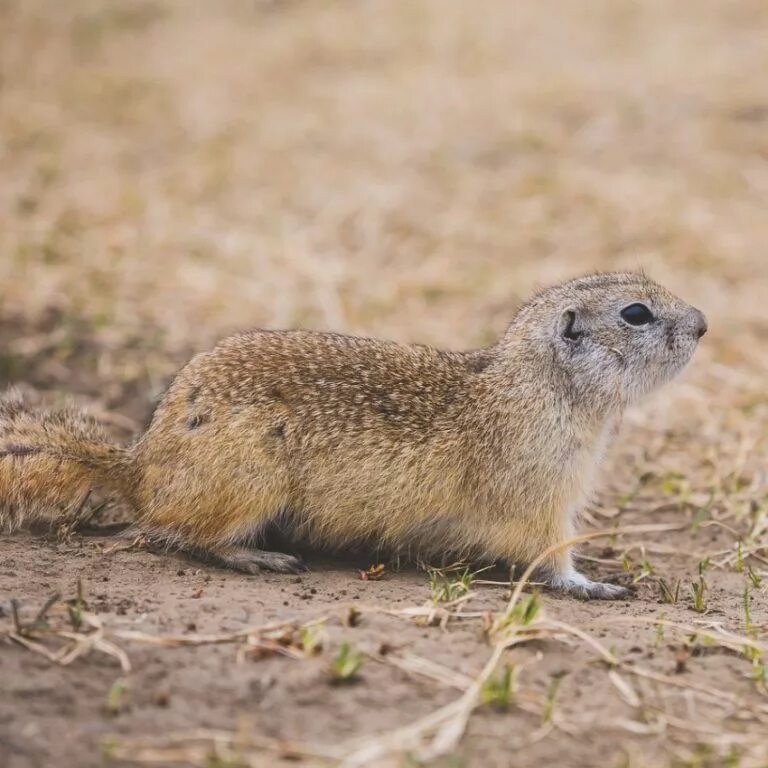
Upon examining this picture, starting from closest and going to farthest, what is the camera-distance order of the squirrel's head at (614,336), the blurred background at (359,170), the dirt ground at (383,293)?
the dirt ground at (383,293), the squirrel's head at (614,336), the blurred background at (359,170)

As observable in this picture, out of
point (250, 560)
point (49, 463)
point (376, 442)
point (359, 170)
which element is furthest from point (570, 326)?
point (359, 170)

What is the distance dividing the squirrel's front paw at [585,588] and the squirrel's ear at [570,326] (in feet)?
3.42

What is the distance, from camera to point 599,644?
3924 mm

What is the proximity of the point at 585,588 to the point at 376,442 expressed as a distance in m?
1.08

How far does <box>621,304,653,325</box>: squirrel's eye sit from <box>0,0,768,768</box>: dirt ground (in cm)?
111

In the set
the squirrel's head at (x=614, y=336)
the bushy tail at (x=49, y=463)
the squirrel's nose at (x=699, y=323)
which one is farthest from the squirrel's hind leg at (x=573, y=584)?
the bushy tail at (x=49, y=463)

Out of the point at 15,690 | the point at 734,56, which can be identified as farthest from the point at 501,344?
the point at 734,56

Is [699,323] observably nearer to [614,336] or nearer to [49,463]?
[614,336]

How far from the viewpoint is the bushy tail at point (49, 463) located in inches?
188

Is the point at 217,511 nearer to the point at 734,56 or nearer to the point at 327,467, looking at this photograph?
the point at 327,467

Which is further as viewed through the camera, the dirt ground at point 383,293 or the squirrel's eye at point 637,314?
the squirrel's eye at point 637,314

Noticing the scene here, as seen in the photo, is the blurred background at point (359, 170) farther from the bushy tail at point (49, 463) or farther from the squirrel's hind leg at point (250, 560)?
the squirrel's hind leg at point (250, 560)

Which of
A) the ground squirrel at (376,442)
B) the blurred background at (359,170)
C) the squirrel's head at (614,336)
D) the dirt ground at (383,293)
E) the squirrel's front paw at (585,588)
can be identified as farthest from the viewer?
the blurred background at (359,170)

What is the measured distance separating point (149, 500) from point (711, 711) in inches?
95.2
